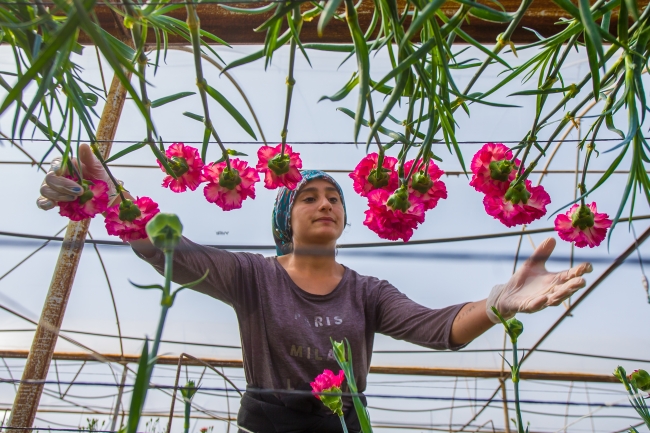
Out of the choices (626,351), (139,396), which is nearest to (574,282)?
(139,396)

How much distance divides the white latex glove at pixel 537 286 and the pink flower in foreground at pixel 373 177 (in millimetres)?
181

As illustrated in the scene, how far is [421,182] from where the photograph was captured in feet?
1.81

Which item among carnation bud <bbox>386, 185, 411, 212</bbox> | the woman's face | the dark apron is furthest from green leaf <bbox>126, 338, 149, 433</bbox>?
the woman's face

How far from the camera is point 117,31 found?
1271 millimetres

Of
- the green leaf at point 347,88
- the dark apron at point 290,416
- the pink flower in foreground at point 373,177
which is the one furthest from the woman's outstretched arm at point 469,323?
the green leaf at point 347,88

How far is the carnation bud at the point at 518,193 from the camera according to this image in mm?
547

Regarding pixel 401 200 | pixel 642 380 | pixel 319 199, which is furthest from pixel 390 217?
pixel 319 199

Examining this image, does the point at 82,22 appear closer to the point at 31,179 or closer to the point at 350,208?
the point at 350,208

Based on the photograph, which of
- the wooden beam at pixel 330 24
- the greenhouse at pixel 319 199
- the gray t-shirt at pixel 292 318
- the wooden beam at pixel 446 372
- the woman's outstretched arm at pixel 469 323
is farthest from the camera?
the wooden beam at pixel 446 372

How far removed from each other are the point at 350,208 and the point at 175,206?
52 centimetres

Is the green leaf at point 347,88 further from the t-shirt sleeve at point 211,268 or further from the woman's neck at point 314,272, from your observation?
the woman's neck at point 314,272

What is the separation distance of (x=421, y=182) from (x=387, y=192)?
1.5 inches

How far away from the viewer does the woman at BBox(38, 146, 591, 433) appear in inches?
31.2

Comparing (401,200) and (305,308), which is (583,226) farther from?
(305,308)
